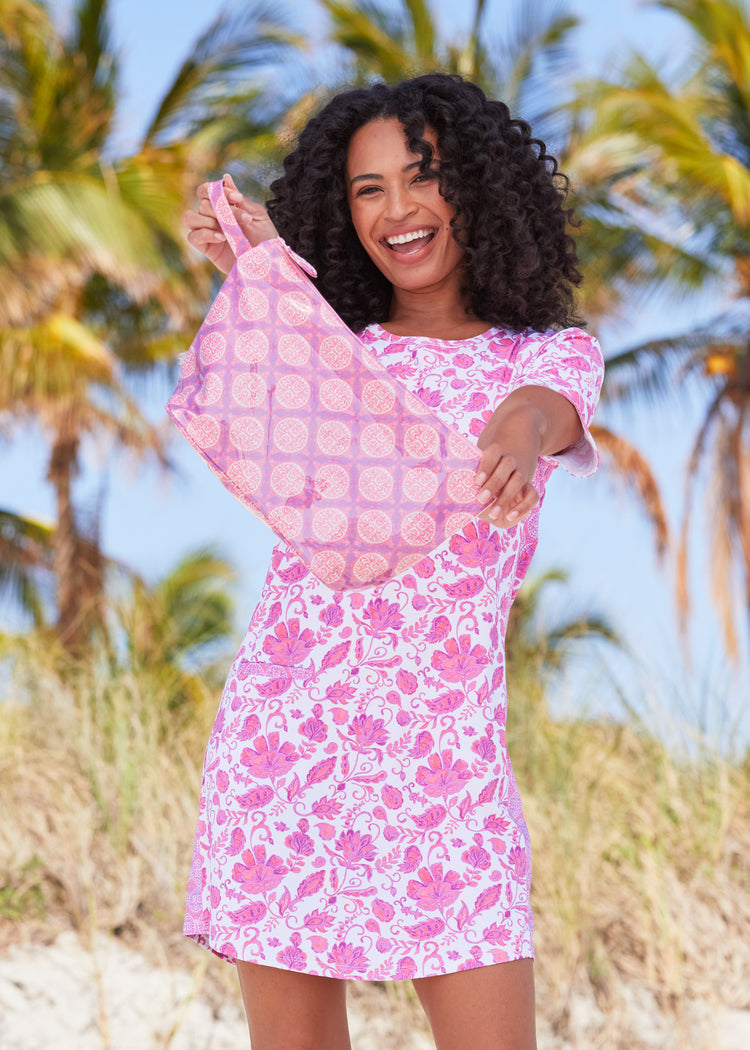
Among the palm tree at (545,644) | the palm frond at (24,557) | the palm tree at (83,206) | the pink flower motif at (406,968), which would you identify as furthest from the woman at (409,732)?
the palm frond at (24,557)

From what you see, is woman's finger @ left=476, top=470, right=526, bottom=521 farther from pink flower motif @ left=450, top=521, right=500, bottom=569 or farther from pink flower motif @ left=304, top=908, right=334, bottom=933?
pink flower motif @ left=304, top=908, right=334, bottom=933

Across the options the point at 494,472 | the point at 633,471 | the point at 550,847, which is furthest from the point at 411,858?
the point at 633,471

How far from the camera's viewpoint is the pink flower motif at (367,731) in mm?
1815

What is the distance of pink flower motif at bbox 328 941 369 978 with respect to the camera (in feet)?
5.78

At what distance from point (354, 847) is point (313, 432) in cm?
67

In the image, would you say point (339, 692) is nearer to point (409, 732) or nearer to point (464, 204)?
point (409, 732)

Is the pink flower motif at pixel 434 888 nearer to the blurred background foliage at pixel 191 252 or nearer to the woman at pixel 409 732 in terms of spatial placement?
the woman at pixel 409 732

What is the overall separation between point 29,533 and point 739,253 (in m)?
8.43

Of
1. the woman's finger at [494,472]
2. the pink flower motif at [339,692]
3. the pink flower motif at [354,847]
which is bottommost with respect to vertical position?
the pink flower motif at [354,847]

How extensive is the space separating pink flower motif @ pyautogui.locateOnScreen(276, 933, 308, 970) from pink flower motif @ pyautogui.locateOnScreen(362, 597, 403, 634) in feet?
1.65

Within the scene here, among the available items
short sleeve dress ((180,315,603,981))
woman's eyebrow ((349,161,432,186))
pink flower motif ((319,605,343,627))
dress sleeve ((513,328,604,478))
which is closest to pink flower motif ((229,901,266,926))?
short sleeve dress ((180,315,603,981))

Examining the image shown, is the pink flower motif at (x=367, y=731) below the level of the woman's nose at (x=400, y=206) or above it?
below

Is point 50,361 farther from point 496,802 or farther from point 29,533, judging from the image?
point 496,802

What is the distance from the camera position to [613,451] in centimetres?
1195
